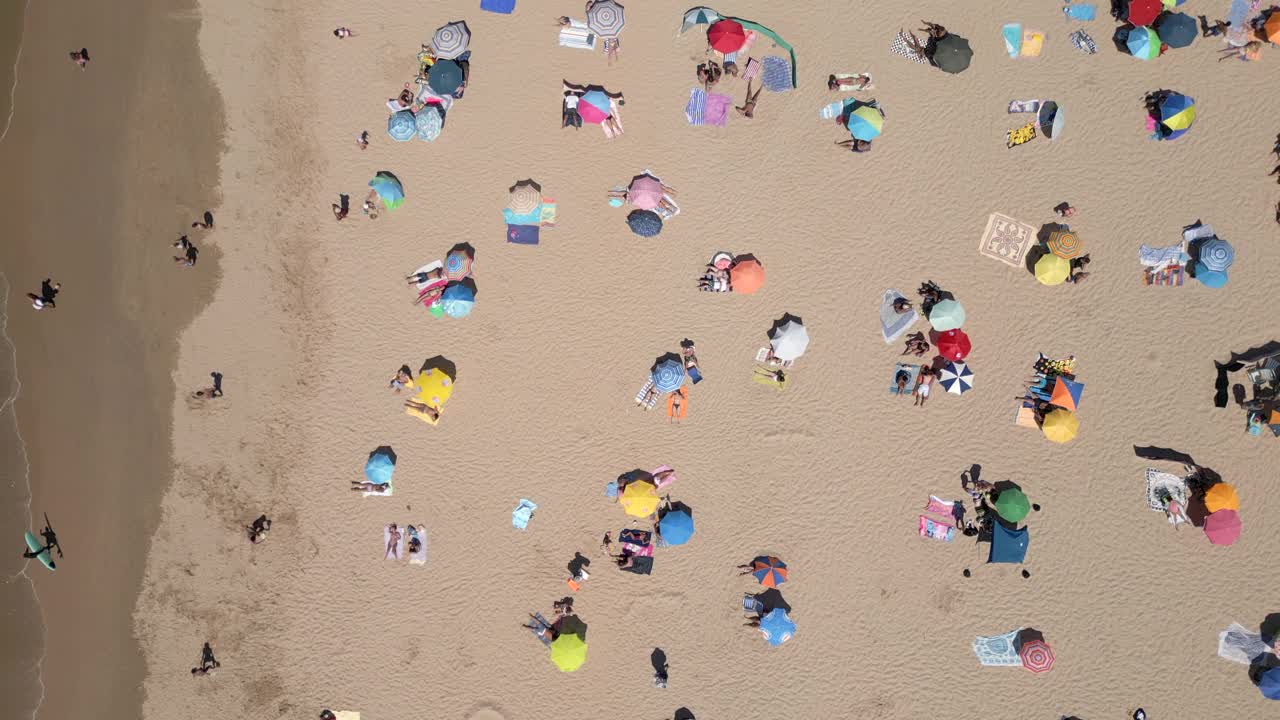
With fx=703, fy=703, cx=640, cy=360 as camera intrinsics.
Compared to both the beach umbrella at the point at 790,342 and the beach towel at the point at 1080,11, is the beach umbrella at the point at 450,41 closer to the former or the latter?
the beach umbrella at the point at 790,342

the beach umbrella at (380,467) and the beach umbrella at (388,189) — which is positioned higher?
the beach umbrella at (388,189)

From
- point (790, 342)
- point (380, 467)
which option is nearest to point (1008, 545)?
point (790, 342)

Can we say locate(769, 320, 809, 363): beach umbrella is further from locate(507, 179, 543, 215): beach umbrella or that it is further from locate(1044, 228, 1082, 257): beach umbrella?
locate(507, 179, 543, 215): beach umbrella

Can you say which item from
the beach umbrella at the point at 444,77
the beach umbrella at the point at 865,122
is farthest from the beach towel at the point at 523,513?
the beach umbrella at the point at 865,122

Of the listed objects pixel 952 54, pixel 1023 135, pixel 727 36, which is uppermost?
pixel 727 36

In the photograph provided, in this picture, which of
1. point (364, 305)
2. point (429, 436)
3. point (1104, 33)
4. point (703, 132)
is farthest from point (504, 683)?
point (1104, 33)

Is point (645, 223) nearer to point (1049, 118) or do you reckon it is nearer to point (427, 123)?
point (427, 123)
